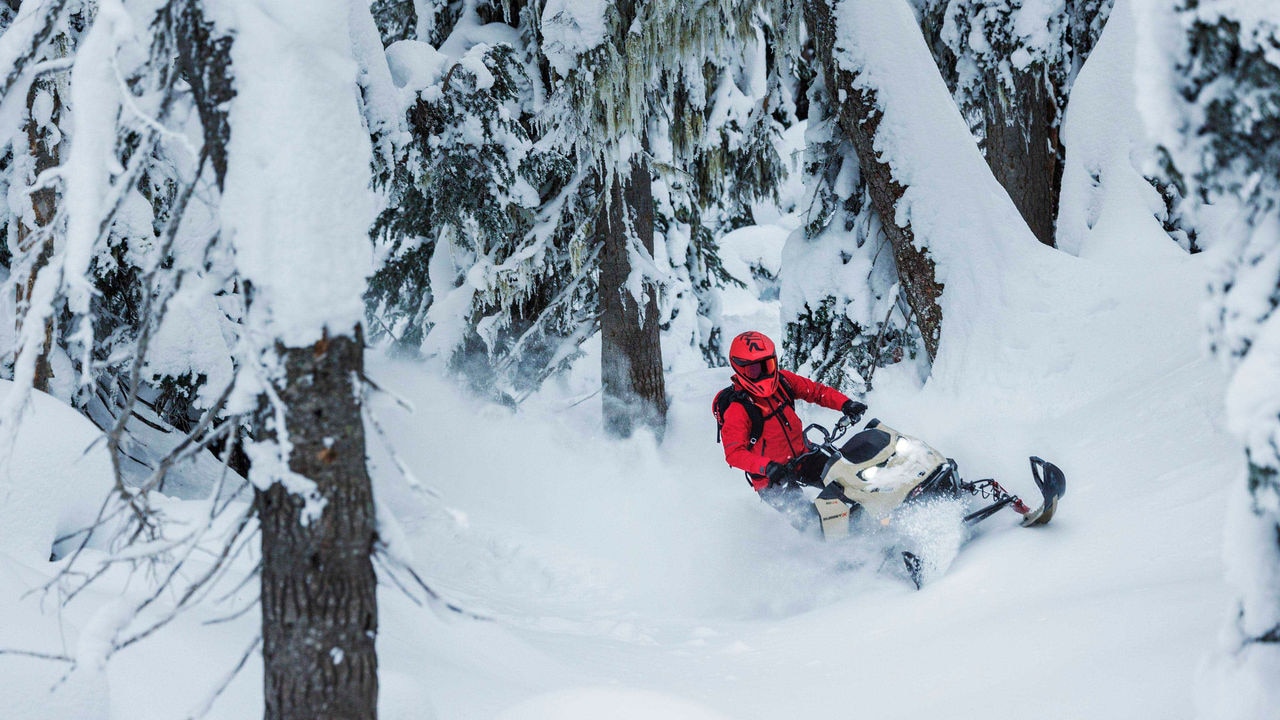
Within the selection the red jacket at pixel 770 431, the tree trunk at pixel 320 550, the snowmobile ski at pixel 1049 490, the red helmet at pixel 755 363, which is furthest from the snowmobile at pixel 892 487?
the tree trunk at pixel 320 550

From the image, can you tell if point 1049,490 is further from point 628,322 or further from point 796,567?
point 628,322

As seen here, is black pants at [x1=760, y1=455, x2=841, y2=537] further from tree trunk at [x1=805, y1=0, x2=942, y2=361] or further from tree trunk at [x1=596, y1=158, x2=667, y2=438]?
tree trunk at [x1=596, y1=158, x2=667, y2=438]

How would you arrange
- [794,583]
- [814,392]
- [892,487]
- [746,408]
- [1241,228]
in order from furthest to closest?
[814,392]
[746,408]
[794,583]
[892,487]
[1241,228]

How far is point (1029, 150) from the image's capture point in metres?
9.17

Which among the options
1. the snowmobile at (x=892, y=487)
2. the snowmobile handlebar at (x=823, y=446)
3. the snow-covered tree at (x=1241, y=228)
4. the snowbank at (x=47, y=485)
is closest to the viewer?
the snow-covered tree at (x=1241, y=228)

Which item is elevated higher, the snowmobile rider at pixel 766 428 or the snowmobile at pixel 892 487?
the snowmobile rider at pixel 766 428

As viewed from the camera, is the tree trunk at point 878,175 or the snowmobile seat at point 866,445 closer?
the snowmobile seat at point 866,445

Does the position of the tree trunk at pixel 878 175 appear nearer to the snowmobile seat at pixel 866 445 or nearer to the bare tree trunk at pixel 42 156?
the snowmobile seat at pixel 866 445

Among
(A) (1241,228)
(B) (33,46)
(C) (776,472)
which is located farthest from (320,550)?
(C) (776,472)

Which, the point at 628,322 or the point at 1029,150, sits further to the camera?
the point at 628,322

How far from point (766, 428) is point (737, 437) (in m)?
0.41

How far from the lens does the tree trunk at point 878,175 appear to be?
304 inches

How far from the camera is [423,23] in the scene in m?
11.0

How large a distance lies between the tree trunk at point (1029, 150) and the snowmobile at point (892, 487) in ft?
14.8
